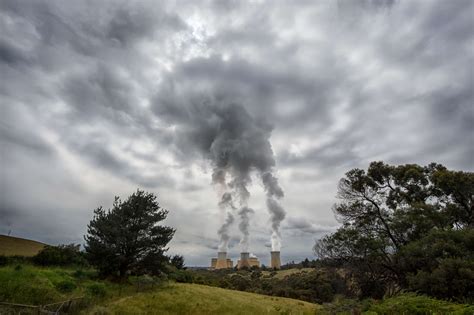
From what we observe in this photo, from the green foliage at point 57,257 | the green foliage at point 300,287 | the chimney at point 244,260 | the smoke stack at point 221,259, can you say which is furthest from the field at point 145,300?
the chimney at point 244,260

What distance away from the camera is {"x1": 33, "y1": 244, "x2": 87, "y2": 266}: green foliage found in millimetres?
33375

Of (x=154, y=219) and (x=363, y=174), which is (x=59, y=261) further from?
(x=363, y=174)

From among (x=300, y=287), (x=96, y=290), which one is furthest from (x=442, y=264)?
(x=300, y=287)

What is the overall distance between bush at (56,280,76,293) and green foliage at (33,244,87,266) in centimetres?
1220

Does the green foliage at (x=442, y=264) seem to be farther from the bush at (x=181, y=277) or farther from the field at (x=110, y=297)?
the bush at (x=181, y=277)

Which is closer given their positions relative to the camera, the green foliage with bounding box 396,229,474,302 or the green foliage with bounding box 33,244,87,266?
the green foliage with bounding box 396,229,474,302

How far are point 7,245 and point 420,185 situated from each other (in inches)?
1877

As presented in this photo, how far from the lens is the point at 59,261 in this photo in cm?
3425

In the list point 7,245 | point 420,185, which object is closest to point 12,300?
point 7,245

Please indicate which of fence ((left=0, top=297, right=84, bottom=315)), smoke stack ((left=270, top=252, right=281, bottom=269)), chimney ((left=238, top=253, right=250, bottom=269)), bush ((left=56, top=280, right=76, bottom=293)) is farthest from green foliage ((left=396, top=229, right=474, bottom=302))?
chimney ((left=238, top=253, right=250, bottom=269))

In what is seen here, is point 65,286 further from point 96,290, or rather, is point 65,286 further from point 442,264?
point 442,264

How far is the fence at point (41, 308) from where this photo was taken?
13.5m

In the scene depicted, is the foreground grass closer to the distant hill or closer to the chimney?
the distant hill

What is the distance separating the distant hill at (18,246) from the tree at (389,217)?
109ft
